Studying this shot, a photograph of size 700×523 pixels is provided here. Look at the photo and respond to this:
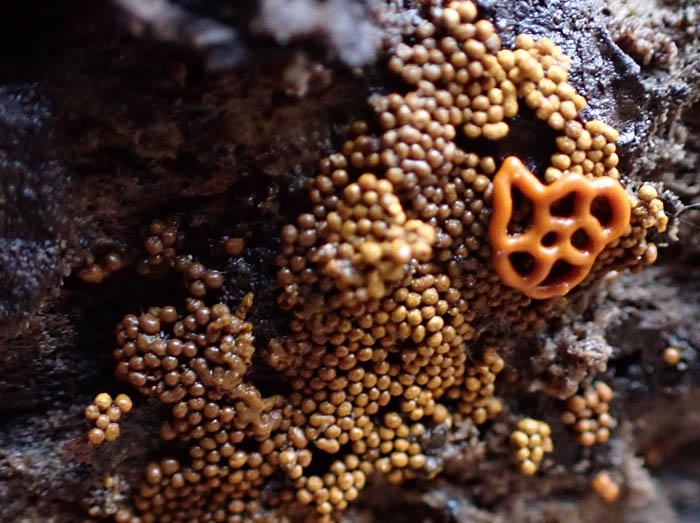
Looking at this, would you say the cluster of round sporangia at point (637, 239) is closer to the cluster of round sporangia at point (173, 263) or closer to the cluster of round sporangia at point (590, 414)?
the cluster of round sporangia at point (590, 414)

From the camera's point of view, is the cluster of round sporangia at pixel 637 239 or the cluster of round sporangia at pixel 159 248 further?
the cluster of round sporangia at pixel 637 239

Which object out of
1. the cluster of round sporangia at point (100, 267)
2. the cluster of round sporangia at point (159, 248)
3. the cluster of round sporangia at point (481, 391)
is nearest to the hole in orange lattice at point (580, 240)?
the cluster of round sporangia at point (481, 391)

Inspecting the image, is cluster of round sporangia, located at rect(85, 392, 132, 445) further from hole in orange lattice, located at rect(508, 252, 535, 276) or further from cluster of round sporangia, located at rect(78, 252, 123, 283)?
hole in orange lattice, located at rect(508, 252, 535, 276)

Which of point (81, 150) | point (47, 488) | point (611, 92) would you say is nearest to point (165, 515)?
point (47, 488)

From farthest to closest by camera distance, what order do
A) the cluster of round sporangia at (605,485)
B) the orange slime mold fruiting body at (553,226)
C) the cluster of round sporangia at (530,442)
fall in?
the cluster of round sporangia at (605,485) → the cluster of round sporangia at (530,442) → the orange slime mold fruiting body at (553,226)

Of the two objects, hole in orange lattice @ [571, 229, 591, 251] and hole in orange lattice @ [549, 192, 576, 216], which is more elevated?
hole in orange lattice @ [549, 192, 576, 216]

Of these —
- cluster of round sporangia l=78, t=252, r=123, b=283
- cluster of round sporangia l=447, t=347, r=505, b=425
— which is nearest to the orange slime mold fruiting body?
cluster of round sporangia l=447, t=347, r=505, b=425

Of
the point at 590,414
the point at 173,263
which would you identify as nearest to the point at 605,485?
the point at 590,414
